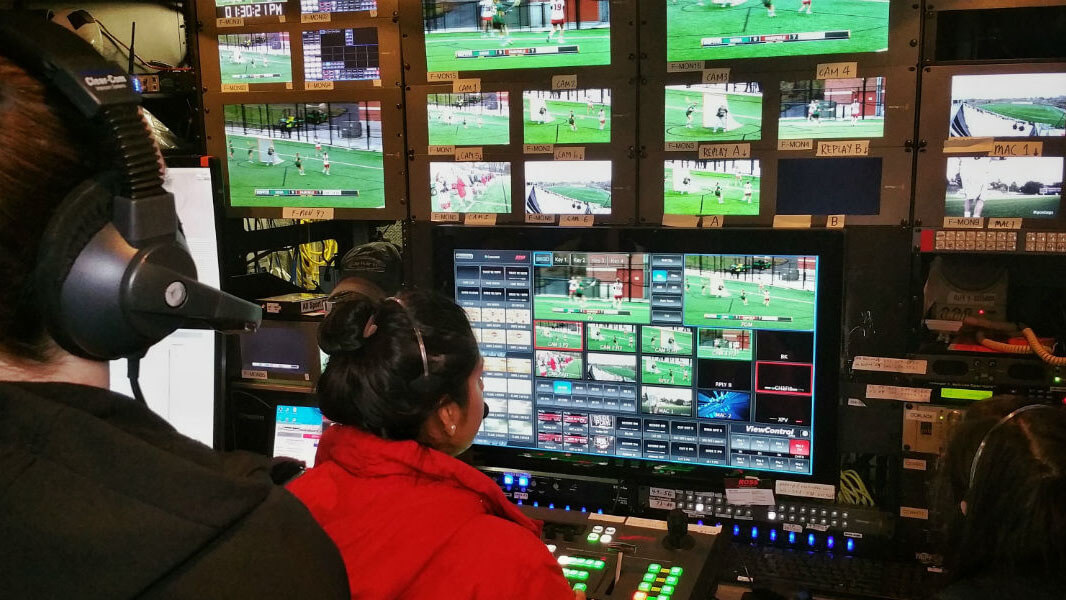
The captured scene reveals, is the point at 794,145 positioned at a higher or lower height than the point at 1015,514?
higher

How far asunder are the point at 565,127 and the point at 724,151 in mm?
402

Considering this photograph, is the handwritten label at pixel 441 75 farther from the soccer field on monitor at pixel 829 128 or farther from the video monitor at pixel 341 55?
the soccer field on monitor at pixel 829 128

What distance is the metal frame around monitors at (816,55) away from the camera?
1898 millimetres

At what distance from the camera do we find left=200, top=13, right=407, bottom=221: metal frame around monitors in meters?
2.25

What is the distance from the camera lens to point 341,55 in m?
2.28

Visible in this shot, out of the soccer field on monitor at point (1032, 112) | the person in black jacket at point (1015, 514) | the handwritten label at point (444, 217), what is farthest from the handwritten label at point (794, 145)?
the handwritten label at point (444, 217)

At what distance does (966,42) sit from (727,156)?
0.70 metres

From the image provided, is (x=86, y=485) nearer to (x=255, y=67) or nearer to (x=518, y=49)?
(x=518, y=49)

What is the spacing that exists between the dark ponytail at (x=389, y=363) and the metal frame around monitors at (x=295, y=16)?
98 cm

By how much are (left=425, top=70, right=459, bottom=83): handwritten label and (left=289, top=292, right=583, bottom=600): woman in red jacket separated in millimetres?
805

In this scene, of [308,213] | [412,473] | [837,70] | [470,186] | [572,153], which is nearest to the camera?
[412,473]

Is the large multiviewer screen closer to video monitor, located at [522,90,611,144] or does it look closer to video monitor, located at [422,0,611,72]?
video monitor, located at [522,90,611,144]

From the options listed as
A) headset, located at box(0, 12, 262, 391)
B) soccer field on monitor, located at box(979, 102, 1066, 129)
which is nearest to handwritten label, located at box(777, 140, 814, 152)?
soccer field on monitor, located at box(979, 102, 1066, 129)

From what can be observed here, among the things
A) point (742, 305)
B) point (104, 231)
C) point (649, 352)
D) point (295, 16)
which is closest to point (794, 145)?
point (742, 305)
